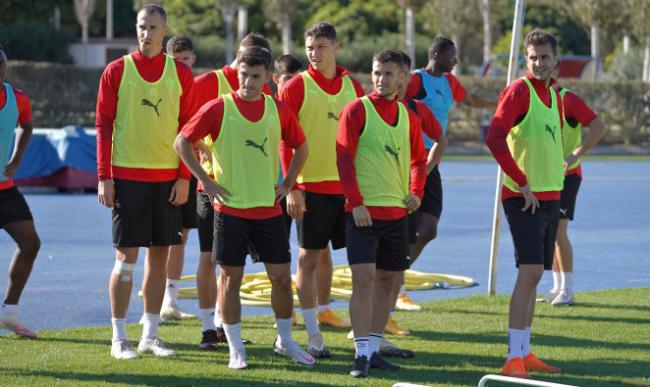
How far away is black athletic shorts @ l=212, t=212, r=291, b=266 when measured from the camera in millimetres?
7855

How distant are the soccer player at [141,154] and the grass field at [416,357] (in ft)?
1.52

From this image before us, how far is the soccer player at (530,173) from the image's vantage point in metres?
7.71

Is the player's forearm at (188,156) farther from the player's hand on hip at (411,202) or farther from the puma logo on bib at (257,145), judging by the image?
the player's hand on hip at (411,202)

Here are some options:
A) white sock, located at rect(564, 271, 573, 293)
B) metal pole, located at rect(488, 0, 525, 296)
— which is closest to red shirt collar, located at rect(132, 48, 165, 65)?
A: metal pole, located at rect(488, 0, 525, 296)

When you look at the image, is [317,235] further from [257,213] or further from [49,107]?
[49,107]

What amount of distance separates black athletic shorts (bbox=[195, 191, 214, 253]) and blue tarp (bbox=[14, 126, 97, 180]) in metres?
14.0

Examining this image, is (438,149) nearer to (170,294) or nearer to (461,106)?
(170,294)

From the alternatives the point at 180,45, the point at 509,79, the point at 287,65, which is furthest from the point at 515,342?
the point at 509,79

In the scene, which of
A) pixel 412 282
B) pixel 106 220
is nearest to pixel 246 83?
pixel 412 282

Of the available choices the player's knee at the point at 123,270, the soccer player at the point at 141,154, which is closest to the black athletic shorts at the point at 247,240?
the soccer player at the point at 141,154

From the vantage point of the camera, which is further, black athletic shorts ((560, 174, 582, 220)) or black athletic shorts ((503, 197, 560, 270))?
black athletic shorts ((560, 174, 582, 220))

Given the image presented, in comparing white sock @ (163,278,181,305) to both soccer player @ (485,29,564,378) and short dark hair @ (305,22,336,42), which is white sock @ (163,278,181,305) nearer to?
short dark hair @ (305,22,336,42)

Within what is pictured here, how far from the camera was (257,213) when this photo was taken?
7.88 metres

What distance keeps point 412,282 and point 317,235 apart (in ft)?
11.1
